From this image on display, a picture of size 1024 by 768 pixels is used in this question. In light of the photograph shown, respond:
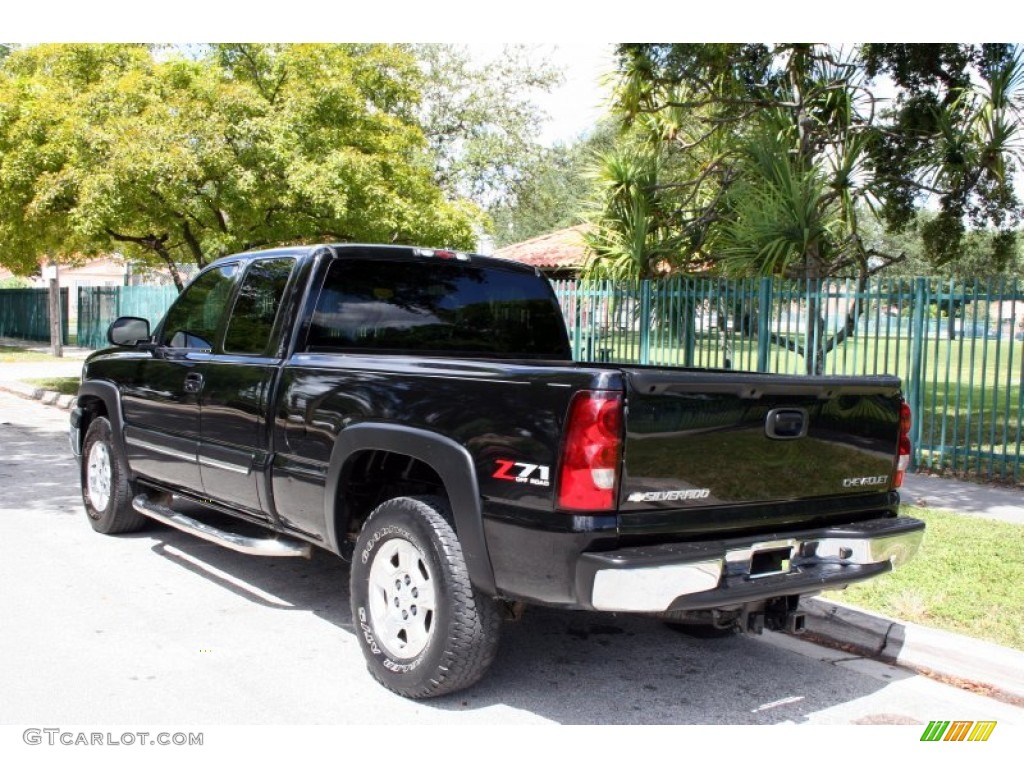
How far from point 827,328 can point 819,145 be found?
288 cm

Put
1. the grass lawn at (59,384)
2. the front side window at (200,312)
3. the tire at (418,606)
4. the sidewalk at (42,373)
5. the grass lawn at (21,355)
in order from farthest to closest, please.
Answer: the grass lawn at (21,355)
the grass lawn at (59,384)
the sidewalk at (42,373)
the front side window at (200,312)
the tire at (418,606)

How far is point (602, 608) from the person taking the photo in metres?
3.46

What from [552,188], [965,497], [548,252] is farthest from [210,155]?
[552,188]

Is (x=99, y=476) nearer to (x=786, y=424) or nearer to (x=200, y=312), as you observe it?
(x=200, y=312)

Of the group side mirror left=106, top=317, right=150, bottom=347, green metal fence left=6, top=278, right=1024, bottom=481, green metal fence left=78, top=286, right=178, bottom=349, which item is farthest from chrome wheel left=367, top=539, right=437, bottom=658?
green metal fence left=78, top=286, right=178, bottom=349

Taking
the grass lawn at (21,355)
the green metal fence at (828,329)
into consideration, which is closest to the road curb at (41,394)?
the grass lawn at (21,355)

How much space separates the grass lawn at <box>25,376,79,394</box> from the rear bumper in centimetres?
1493

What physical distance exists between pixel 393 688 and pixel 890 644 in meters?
2.44

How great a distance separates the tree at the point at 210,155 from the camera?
43.7 feet

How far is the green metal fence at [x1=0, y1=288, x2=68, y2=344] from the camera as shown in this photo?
31.9m

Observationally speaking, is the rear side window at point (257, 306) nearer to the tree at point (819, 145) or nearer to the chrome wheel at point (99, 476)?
the chrome wheel at point (99, 476)

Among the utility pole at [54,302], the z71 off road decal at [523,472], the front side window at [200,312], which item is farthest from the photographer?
the utility pole at [54,302]

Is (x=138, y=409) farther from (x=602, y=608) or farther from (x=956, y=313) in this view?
(x=956, y=313)

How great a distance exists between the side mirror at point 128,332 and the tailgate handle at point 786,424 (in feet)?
13.4
